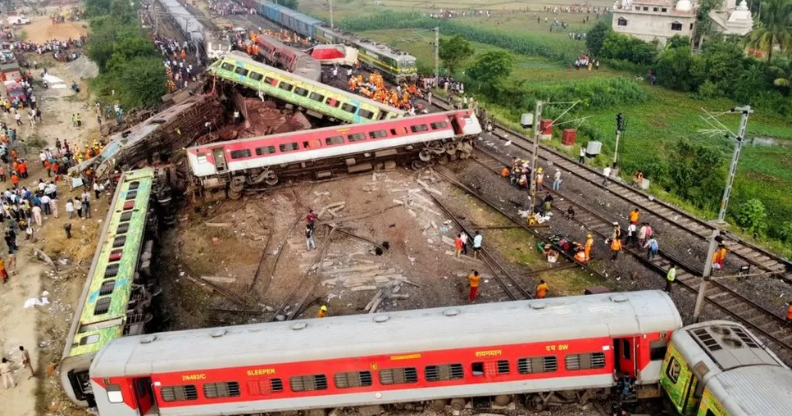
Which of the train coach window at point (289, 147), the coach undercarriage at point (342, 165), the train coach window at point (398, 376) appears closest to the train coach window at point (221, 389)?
the train coach window at point (398, 376)

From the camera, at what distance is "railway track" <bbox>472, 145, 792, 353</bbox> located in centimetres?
2048

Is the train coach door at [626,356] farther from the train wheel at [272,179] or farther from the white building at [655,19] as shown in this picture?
the white building at [655,19]

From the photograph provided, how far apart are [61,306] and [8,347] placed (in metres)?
3.05

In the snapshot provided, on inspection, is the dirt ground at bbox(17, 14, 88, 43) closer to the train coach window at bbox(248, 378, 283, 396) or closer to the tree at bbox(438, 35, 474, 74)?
the tree at bbox(438, 35, 474, 74)

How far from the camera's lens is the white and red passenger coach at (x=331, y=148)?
109 feet

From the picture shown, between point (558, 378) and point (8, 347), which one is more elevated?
point (558, 378)

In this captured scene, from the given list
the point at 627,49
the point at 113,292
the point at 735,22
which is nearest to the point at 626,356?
the point at 113,292

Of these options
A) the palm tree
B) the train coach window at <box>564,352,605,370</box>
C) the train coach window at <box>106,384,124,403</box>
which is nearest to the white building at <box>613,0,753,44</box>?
the palm tree

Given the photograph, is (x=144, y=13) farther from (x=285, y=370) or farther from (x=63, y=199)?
(x=285, y=370)

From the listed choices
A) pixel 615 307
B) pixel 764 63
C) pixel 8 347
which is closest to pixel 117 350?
pixel 8 347

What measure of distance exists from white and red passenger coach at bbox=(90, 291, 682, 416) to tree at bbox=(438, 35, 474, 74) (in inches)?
1717

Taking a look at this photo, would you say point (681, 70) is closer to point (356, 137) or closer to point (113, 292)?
point (356, 137)

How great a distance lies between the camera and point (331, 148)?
34.3m

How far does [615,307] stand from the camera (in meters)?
16.8
